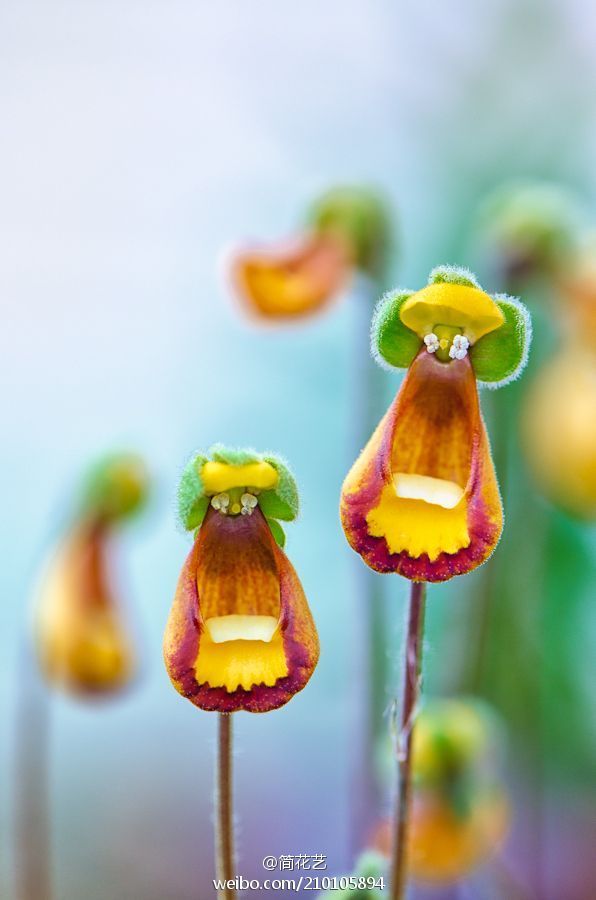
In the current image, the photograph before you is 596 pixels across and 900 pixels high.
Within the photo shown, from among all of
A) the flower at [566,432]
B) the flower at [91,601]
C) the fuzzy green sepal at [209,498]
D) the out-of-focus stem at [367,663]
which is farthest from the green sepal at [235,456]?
the flower at [566,432]

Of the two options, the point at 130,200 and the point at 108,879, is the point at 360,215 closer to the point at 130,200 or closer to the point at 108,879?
the point at 108,879

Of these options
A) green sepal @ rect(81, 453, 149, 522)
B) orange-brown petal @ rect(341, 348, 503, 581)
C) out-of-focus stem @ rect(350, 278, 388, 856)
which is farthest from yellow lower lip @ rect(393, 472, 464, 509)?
green sepal @ rect(81, 453, 149, 522)

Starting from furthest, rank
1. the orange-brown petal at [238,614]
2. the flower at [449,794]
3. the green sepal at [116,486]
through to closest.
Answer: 1. the green sepal at [116,486]
2. the flower at [449,794]
3. the orange-brown petal at [238,614]

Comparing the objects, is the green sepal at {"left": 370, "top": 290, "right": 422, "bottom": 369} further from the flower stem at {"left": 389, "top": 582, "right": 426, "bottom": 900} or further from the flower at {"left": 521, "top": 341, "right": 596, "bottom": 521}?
the flower at {"left": 521, "top": 341, "right": 596, "bottom": 521}

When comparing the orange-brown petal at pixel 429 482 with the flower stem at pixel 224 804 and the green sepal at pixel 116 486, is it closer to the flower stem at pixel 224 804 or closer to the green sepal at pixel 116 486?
the flower stem at pixel 224 804

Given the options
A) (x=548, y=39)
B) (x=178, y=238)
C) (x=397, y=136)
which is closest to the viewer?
(x=548, y=39)

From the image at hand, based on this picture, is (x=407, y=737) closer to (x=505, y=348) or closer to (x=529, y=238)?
(x=505, y=348)

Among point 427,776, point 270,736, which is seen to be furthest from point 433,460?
point 270,736
